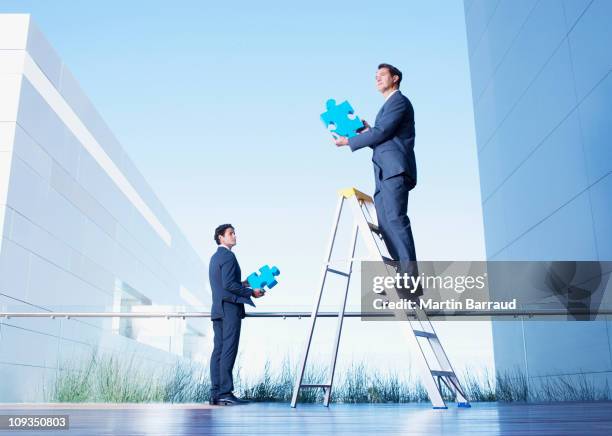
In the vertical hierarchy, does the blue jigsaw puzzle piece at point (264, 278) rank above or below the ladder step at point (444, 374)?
above

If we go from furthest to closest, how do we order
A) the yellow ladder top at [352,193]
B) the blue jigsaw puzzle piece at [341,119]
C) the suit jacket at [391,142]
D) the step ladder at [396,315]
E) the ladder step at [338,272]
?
the ladder step at [338,272] → the yellow ladder top at [352,193] → the blue jigsaw puzzle piece at [341,119] → the suit jacket at [391,142] → the step ladder at [396,315]

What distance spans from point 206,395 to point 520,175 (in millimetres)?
4227

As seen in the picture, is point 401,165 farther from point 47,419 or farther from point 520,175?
point 520,175

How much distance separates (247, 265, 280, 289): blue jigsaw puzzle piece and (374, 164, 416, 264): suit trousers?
1144 millimetres

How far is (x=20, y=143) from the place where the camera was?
8.05 metres

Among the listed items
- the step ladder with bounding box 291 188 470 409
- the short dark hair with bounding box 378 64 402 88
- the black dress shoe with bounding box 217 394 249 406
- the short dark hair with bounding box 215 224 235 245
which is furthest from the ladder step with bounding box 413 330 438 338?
the short dark hair with bounding box 215 224 235 245

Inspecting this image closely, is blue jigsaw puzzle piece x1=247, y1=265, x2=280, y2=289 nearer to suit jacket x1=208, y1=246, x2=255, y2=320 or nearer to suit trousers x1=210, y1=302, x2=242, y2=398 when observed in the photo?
suit jacket x1=208, y1=246, x2=255, y2=320

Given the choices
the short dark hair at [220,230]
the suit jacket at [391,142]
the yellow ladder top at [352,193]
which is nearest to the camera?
the suit jacket at [391,142]

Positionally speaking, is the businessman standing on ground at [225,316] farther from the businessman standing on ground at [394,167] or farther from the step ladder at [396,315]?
the businessman standing on ground at [394,167]

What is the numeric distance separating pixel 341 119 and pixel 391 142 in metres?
0.25

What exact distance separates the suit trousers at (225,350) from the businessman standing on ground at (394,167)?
1.29 meters

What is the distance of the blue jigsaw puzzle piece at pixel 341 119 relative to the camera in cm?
257

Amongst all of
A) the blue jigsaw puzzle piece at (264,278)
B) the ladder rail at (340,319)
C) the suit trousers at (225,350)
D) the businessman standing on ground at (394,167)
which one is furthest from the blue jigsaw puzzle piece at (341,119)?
the suit trousers at (225,350)

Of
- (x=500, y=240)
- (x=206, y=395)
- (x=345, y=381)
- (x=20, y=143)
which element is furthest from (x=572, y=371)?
(x=20, y=143)
